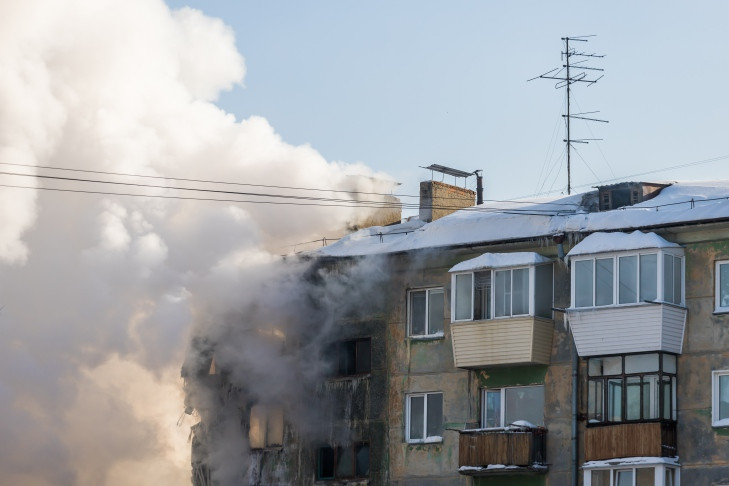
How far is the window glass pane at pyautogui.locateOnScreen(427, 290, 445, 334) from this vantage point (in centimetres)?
5591

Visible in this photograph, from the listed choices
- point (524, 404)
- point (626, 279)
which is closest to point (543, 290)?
point (626, 279)

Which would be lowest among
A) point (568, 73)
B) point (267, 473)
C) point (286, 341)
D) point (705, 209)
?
point (267, 473)

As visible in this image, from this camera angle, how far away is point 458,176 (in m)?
64.3

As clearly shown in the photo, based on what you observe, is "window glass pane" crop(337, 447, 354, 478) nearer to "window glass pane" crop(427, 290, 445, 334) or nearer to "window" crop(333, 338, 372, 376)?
"window" crop(333, 338, 372, 376)

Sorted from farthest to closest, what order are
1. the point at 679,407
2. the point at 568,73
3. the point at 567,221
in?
the point at 568,73, the point at 567,221, the point at 679,407

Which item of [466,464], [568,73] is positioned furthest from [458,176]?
[466,464]

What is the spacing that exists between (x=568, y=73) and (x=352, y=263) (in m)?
10.7

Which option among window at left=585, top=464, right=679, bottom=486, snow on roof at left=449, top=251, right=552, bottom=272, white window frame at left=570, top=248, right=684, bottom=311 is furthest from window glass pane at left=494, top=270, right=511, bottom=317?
window at left=585, top=464, right=679, bottom=486

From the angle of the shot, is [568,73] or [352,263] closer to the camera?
[352,263]

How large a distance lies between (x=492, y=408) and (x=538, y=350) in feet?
8.44

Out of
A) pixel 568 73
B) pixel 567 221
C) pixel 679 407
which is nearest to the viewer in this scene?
pixel 679 407

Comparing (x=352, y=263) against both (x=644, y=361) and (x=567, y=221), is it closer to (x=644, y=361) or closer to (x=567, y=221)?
(x=567, y=221)

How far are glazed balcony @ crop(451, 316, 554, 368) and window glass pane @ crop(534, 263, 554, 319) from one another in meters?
0.39

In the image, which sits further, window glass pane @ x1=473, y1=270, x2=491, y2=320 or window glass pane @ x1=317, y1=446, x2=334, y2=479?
window glass pane @ x1=317, y1=446, x2=334, y2=479
